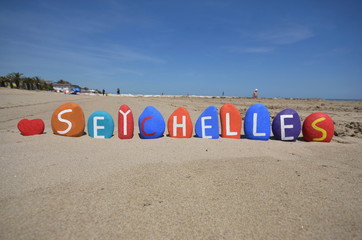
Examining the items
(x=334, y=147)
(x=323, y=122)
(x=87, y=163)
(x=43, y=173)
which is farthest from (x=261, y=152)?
(x=43, y=173)

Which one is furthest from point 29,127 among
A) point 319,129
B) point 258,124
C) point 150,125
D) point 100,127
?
point 319,129

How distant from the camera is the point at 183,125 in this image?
445cm

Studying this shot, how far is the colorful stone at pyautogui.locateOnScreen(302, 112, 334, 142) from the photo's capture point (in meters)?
4.28

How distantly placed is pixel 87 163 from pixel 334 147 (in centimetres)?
431

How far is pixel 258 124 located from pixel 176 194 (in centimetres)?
309

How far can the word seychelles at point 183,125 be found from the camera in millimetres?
4266

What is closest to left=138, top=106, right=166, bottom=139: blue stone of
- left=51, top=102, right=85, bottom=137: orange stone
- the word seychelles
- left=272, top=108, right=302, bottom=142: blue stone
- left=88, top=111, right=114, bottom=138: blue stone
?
the word seychelles

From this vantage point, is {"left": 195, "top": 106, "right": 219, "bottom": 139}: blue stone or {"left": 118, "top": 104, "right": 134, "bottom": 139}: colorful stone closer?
{"left": 118, "top": 104, "right": 134, "bottom": 139}: colorful stone

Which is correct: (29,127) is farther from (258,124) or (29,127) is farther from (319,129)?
(319,129)

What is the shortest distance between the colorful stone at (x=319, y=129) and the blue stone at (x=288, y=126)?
0.23 meters

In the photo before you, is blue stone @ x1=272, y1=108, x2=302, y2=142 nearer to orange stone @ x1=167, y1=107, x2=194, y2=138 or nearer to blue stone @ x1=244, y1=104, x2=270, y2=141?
blue stone @ x1=244, y1=104, x2=270, y2=141

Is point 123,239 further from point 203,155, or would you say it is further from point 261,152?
point 261,152

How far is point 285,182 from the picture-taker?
7.27 feet

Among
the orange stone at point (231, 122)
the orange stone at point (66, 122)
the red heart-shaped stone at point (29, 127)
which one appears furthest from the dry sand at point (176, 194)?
the orange stone at point (231, 122)
